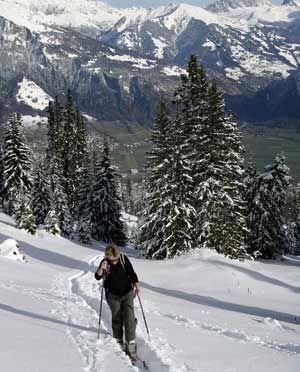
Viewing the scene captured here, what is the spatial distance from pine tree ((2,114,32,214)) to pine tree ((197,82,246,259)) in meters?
26.9

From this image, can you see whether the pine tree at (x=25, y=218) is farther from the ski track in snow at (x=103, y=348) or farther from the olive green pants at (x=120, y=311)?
the olive green pants at (x=120, y=311)

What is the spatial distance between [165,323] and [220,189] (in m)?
21.9

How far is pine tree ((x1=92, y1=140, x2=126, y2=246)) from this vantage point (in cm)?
5278

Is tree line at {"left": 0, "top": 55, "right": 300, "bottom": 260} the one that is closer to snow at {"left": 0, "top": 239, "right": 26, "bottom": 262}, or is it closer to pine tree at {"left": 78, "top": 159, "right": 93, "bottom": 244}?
pine tree at {"left": 78, "top": 159, "right": 93, "bottom": 244}

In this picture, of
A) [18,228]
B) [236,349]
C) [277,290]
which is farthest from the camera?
[18,228]

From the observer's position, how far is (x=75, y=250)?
38.8m

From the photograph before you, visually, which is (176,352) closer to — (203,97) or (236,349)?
(236,349)

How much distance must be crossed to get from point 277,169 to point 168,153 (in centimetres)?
1508

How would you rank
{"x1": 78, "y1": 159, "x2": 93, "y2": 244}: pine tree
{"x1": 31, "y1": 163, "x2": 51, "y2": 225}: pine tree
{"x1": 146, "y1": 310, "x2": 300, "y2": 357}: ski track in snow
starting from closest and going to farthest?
{"x1": 146, "y1": 310, "x2": 300, "y2": 357}: ski track in snow < {"x1": 78, "y1": 159, "x2": 93, "y2": 244}: pine tree < {"x1": 31, "y1": 163, "x2": 51, "y2": 225}: pine tree

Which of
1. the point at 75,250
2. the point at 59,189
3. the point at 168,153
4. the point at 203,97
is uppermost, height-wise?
the point at 203,97

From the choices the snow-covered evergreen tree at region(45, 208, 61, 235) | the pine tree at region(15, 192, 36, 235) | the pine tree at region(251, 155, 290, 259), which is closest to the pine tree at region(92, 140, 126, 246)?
the snow-covered evergreen tree at region(45, 208, 61, 235)

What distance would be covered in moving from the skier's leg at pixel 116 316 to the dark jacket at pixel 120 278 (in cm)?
13

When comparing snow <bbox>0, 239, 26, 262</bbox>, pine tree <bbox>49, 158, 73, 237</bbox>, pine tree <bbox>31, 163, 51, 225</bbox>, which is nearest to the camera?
snow <bbox>0, 239, 26, 262</bbox>

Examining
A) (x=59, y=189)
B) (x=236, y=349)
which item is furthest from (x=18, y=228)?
(x=236, y=349)
